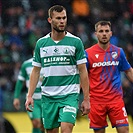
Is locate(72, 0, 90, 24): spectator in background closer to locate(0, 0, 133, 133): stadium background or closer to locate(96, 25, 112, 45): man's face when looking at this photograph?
locate(0, 0, 133, 133): stadium background

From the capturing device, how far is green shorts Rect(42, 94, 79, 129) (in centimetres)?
945

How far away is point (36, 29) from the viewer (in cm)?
2102

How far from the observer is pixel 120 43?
2173cm

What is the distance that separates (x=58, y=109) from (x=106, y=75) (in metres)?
1.53

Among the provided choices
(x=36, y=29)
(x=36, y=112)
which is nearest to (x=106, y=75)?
(x=36, y=112)

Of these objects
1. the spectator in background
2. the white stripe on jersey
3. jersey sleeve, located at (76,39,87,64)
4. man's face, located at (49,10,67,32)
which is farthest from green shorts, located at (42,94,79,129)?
the spectator in background

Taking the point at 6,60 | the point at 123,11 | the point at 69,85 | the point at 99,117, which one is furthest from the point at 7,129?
the point at 123,11

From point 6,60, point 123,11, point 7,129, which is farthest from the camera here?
point 123,11

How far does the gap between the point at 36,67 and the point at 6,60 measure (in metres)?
10.5

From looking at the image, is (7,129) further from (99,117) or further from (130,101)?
(130,101)

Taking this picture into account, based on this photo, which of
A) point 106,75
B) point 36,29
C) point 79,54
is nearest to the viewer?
point 79,54

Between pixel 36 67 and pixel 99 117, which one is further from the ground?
pixel 36 67

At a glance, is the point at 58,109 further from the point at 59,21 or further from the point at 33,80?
the point at 59,21

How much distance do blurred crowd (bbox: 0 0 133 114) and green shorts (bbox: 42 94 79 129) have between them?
864 centimetres
